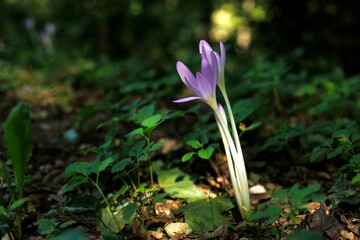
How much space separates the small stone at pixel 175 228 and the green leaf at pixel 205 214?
0.03m

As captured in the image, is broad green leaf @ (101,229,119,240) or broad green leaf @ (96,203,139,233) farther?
broad green leaf @ (96,203,139,233)

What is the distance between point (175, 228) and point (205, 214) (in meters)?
0.18

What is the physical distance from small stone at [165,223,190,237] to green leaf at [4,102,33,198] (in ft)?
2.49

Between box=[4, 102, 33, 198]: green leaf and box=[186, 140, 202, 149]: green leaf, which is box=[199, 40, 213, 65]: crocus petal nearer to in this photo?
box=[186, 140, 202, 149]: green leaf

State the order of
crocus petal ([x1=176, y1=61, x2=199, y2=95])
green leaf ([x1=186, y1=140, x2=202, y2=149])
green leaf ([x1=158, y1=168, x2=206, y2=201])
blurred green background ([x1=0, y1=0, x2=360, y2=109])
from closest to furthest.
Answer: crocus petal ([x1=176, y1=61, x2=199, y2=95]) < green leaf ([x1=186, y1=140, x2=202, y2=149]) < green leaf ([x1=158, y1=168, x2=206, y2=201]) < blurred green background ([x1=0, y1=0, x2=360, y2=109])

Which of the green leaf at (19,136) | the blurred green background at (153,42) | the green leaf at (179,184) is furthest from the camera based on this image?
the blurred green background at (153,42)

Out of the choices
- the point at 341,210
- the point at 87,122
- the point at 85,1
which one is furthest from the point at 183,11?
the point at 341,210

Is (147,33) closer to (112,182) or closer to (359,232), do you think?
(112,182)

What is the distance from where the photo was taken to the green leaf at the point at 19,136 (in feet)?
4.19

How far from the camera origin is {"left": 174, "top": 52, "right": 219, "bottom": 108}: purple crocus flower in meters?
1.36

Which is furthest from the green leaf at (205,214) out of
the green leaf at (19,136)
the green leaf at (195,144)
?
the green leaf at (19,136)

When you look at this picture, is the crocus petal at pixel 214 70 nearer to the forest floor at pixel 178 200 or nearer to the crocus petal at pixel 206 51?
the crocus petal at pixel 206 51

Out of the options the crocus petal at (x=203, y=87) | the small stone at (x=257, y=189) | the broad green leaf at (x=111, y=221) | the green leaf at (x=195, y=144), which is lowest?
the small stone at (x=257, y=189)

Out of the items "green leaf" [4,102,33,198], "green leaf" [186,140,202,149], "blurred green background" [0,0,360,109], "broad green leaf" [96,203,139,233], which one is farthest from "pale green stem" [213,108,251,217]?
"blurred green background" [0,0,360,109]
